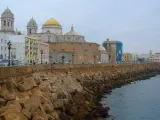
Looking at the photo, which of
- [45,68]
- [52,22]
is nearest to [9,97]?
[45,68]

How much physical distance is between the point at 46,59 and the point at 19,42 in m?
14.9

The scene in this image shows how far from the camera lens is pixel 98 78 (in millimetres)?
54000

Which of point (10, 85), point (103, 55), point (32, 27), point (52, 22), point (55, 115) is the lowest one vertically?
point (55, 115)

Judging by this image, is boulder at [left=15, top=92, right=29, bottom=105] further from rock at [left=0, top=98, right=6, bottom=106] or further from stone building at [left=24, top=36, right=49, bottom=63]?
stone building at [left=24, top=36, right=49, bottom=63]

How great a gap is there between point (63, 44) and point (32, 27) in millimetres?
10318

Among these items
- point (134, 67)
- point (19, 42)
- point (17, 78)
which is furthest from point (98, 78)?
point (134, 67)

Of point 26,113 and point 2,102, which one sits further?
point 2,102

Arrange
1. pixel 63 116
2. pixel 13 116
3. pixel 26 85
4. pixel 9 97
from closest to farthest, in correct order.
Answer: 1. pixel 13 116
2. pixel 9 97
3. pixel 63 116
4. pixel 26 85

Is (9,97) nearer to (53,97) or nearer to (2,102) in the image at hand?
(2,102)

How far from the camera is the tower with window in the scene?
252 ft

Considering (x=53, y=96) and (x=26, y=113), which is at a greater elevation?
(x=53, y=96)

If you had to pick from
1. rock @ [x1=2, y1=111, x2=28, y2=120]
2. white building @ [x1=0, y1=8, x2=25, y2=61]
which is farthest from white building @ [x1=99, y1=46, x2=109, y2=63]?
rock @ [x1=2, y1=111, x2=28, y2=120]

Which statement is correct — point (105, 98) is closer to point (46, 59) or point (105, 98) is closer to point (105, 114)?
point (105, 114)

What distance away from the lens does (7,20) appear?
7762cm
